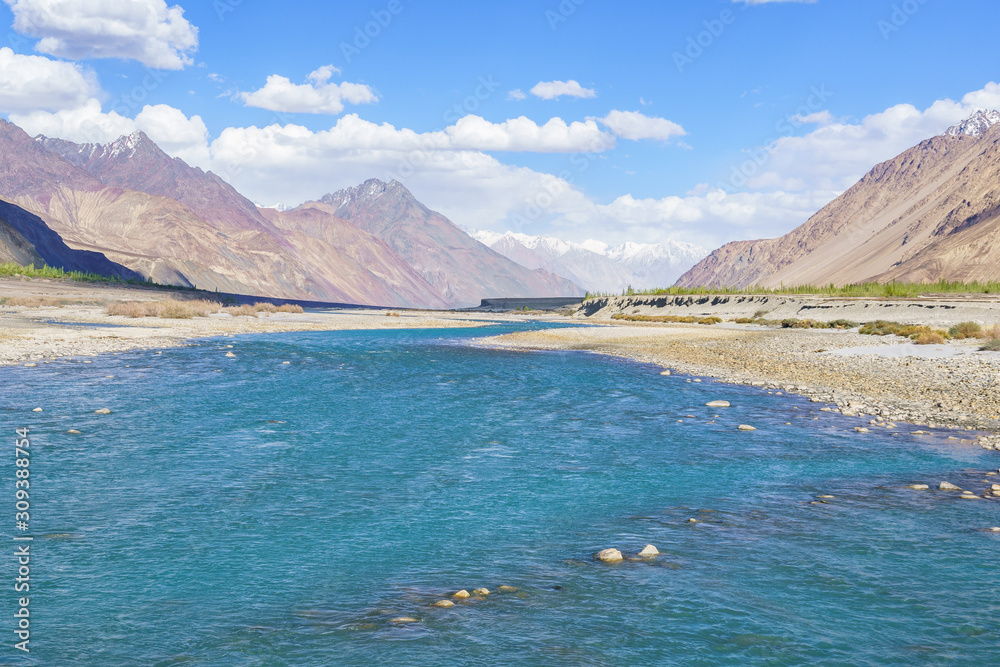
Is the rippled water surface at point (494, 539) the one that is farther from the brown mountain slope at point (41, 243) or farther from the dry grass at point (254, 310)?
the brown mountain slope at point (41, 243)

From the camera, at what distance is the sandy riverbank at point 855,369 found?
2175cm

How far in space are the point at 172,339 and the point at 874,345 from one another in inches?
1702

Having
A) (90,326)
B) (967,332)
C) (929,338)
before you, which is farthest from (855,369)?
(90,326)

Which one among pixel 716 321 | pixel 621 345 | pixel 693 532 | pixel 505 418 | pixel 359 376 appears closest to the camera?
pixel 693 532

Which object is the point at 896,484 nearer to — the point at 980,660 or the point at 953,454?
the point at 953,454

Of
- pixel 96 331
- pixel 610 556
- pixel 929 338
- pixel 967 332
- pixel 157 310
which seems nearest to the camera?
pixel 610 556

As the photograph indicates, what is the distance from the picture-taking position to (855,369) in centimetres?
3228

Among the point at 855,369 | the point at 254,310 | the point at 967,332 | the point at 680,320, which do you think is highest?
the point at 967,332

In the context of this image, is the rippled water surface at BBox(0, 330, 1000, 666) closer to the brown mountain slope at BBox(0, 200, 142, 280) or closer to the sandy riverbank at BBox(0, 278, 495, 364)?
the sandy riverbank at BBox(0, 278, 495, 364)

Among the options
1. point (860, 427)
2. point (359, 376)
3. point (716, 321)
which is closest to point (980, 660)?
point (860, 427)

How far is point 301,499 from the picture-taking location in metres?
13.2

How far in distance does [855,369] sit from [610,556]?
84.9 ft

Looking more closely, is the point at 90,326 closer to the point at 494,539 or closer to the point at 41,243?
the point at 494,539

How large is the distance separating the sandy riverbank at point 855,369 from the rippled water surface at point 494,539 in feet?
9.94
